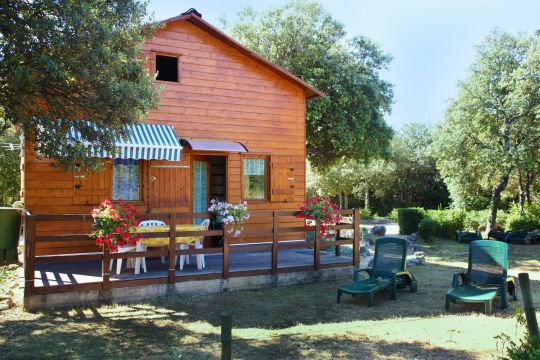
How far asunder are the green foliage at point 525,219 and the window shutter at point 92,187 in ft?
57.9

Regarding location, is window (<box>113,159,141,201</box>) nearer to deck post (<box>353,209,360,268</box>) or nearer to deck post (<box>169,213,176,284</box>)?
deck post (<box>169,213,176,284</box>)

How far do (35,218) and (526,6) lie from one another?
27240mm

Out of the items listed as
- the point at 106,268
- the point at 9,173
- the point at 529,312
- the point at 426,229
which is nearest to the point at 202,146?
the point at 106,268

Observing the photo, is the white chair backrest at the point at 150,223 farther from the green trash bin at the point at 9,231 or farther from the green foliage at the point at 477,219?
the green foliage at the point at 477,219

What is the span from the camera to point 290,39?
20.1 m

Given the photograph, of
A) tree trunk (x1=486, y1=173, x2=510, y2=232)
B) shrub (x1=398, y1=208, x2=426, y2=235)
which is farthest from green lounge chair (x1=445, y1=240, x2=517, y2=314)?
tree trunk (x1=486, y1=173, x2=510, y2=232)

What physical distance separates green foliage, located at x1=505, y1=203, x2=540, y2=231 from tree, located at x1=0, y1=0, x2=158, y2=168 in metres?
18.3

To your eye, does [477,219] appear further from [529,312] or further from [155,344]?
[155,344]

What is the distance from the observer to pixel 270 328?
23.1 feet

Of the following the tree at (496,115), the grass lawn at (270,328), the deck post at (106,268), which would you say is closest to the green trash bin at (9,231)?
the grass lawn at (270,328)

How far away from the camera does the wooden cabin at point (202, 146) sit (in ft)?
35.4

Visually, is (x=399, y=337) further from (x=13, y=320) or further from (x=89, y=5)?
(x=89, y=5)

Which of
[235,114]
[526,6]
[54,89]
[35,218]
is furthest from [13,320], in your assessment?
[526,6]

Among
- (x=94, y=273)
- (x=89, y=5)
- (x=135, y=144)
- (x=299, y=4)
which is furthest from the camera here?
(x=299, y=4)
